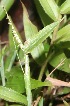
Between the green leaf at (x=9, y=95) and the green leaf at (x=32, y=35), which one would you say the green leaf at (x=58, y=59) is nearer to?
the green leaf at (x=32, y=35)

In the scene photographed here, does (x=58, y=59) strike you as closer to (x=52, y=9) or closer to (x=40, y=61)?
(x=40, y=61)

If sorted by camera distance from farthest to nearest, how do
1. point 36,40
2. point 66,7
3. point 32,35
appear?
1. point 32,35
2. point 66,7
3. point 36,40

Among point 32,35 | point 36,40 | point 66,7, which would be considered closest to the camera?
point 36,40

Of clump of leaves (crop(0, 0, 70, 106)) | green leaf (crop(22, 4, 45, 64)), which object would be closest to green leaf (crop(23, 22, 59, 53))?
clump of leaves (crop(0, 0, 70, 106))

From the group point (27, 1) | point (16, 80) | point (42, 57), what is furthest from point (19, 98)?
point (27, 1)

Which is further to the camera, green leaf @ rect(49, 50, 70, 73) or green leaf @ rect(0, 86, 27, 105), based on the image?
green leaf @ rect(49, 50, 70, 73)

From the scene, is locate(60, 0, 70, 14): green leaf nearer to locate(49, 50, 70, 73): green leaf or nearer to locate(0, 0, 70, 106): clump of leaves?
locate(0, 0, 70, 106): clump of leaves

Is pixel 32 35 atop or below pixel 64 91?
atop

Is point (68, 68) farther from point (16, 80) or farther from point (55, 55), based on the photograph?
point (16, 80)

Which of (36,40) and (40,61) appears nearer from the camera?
(36,40)

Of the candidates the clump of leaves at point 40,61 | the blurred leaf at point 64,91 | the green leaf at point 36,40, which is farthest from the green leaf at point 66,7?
the blurred leaf at point 64,91

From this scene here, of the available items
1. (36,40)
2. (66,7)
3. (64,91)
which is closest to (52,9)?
(66,7)
